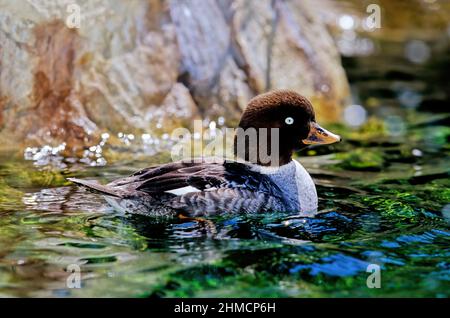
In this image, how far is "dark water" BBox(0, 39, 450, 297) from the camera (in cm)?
542

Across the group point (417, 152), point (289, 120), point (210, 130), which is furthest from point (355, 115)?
point (289, 120)

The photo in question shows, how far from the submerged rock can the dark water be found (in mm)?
860

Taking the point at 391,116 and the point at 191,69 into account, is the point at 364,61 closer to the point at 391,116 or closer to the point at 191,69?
the point at 391,116

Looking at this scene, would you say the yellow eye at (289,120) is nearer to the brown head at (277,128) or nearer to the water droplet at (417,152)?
the brown head at (277,128)

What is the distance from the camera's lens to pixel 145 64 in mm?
10172

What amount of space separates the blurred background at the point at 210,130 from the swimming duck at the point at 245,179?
6.4 inches

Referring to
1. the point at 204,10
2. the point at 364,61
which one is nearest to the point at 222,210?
the point at 204,10

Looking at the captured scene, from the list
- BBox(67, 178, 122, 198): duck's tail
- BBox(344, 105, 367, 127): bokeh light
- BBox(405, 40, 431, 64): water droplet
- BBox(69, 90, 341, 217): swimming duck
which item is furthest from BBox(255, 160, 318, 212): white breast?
BBox(405, 40, 431, 64): water droplet

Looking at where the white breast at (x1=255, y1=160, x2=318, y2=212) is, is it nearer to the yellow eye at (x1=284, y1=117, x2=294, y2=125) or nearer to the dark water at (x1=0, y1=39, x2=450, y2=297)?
the dark water at (x1=0, y1=39, x2=450, y2=297)

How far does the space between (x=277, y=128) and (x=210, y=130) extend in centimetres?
297

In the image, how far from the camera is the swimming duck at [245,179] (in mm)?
6703

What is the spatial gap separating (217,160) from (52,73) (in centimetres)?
305

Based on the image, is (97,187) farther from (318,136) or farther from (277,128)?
(318,136)

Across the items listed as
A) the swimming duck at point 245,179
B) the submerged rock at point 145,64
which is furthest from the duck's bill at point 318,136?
the submerged rock at point 145,64
